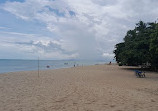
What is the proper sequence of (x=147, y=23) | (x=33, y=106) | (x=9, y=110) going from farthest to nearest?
1. (x=147, y=23)
2. (x=33, y=106)
3. (x=9, y=110)

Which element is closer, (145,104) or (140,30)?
(145,104)

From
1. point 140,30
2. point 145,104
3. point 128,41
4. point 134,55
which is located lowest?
point 145,104

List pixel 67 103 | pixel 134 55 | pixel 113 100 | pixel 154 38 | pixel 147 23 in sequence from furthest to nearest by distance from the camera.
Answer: pixel 147 23 < pixel 134 55 < pixel 154 38 < pixel 113 100 < pixel 67 103

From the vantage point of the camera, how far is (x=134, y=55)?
22062 mm

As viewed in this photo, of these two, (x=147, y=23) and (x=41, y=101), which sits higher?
(x=147, y=23)

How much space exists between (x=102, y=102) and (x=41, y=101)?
8.69ft

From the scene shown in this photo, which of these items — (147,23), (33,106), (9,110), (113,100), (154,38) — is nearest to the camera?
(9,110)

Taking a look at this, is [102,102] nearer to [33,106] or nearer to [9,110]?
[33,106]

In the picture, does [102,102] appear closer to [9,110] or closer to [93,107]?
[93,107]

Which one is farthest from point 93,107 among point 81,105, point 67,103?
point 67,103

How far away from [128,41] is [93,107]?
21226mm

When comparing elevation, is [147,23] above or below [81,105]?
above


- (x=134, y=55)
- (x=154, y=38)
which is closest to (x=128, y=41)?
(x=134, y=55)

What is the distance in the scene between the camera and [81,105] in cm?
638
